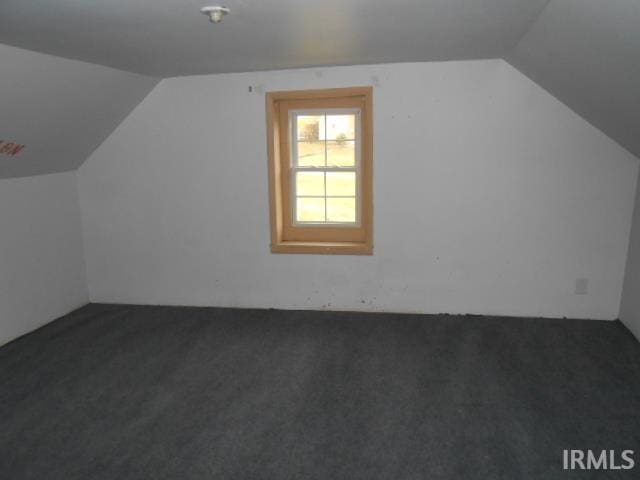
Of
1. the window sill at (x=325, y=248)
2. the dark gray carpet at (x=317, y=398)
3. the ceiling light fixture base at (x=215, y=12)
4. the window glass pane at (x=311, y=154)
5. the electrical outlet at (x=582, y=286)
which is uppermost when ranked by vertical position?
the ceiling light fixture base at (x=215, y=12)

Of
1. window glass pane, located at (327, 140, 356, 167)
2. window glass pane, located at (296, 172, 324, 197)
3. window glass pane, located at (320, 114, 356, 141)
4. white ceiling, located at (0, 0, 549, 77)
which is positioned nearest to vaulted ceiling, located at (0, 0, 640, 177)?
white ceiling, located at (0, 0, 549, 77)

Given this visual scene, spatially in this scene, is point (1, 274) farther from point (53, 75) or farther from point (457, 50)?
point (457, 50)

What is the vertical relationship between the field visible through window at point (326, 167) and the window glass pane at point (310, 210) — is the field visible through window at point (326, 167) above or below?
above

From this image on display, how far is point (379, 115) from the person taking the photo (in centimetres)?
415

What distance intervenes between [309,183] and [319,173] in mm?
139

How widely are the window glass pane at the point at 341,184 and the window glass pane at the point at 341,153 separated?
9 centimetres

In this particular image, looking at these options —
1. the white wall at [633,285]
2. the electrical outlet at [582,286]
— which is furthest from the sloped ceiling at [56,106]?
the white wall at [633,285]

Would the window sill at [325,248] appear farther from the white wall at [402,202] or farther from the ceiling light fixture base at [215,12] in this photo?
the ceiling light fixture base at [215,12]

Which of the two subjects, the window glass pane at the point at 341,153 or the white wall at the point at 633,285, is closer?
the white wall at the point at 633,285

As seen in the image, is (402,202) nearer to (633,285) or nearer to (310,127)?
(310,127)

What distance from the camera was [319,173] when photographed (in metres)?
4.50

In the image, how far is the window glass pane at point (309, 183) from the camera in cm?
452

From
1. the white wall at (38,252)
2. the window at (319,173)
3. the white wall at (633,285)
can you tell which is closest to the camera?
the white wall at (633,285)

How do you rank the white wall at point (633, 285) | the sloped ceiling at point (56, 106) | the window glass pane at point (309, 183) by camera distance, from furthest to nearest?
1. the window glass pane at point (309, 183)
2. the white wall at point (633, 285)
3. the sloped ceiling at point (56, 106)
